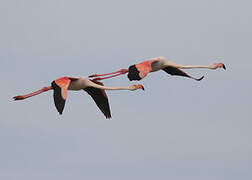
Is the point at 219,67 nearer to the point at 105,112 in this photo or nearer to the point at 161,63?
the point at 161,63

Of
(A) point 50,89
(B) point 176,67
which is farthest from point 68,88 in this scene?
(B) point 176,67

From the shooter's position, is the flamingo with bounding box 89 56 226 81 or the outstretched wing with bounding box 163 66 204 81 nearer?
the flamingo with bounding box 89 56 226 81

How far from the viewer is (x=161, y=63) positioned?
39.5m

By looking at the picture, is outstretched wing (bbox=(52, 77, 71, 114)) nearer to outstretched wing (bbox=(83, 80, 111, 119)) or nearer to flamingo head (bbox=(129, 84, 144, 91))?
flamingo head (bbox=(129, 84, 144, 91))

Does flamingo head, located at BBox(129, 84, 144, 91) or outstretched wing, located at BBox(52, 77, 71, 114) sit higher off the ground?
outstretched wing, located at BBox(52, 77, 71, 114)

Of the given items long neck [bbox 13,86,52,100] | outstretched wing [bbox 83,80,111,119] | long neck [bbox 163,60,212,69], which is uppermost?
long neck [bbox 13,86,52,100]

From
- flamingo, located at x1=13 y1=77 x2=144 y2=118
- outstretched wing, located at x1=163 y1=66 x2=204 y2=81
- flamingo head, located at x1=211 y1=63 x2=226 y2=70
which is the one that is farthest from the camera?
outstretched wing, located at x1=163 y1=66 x2=204 y2=81

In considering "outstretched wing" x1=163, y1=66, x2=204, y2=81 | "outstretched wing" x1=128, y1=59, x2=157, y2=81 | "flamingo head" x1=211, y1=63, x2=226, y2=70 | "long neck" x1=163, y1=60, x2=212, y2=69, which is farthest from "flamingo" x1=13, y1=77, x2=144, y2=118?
"flamingo head" x1=211, y1=63, x2=226, y2=70

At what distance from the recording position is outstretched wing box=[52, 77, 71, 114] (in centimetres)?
3600

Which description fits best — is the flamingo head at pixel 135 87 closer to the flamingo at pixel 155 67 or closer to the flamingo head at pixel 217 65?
the flamingo at pixel 155 67

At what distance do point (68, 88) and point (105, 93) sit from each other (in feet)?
8.44

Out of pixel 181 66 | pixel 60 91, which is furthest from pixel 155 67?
pixel 60 91

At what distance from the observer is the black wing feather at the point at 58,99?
35875mm

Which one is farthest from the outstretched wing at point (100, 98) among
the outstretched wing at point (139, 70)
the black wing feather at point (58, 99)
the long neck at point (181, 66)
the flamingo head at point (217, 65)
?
the flamingo head at point (217, 65)
